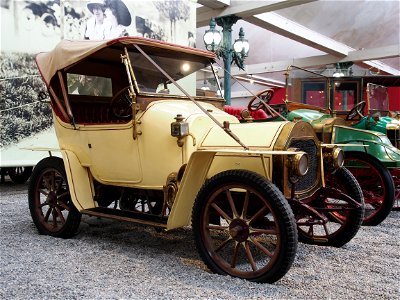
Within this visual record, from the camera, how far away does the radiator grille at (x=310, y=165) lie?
2.99 m

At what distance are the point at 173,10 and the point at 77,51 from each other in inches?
198

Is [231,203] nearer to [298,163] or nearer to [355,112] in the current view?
[298,163]

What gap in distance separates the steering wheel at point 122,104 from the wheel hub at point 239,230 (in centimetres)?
141

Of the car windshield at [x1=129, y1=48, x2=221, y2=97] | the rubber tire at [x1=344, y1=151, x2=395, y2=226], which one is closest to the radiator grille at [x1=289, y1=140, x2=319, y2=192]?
the car windshield at [x1=129, y1=48, x2=221, y2=97]

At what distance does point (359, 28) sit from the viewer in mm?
14719

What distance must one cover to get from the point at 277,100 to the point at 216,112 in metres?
17.1

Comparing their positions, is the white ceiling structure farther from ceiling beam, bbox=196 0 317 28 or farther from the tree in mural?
the tree in mural

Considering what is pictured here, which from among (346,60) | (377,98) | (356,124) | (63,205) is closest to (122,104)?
(63,205)

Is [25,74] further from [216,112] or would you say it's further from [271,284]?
[271,284]

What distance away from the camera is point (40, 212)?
152 inches

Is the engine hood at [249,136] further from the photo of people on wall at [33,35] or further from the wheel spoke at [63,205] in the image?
the photo of people on wall at [33,35]

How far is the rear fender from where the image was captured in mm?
3504

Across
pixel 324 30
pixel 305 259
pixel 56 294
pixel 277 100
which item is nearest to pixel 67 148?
pixel 56 294

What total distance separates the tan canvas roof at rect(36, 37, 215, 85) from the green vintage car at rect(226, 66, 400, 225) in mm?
853
